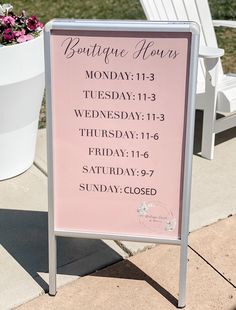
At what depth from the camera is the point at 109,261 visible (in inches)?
140

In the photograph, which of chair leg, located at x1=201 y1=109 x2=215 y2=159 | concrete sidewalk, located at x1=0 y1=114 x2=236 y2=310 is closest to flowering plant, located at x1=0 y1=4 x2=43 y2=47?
concrete sidewalk, located at x1=0 y1=114 x2=236 y2=310

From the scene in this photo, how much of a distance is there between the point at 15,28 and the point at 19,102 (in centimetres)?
48

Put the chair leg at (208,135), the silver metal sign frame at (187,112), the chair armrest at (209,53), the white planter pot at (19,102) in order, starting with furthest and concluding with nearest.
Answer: the chair leg at (208,135)
the chair armrest at (209,53)
the white planter pot at (19,102)
the silver metal sign frame at (187,112)

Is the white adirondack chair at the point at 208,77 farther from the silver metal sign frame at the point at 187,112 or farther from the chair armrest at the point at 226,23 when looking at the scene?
the silver metal sign frame at the point at 187,112

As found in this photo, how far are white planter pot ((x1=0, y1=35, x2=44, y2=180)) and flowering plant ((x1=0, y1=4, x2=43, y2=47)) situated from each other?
0.08m

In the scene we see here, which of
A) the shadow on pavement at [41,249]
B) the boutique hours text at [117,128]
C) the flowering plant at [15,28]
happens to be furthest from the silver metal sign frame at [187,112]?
the flowering plant at [15,28]

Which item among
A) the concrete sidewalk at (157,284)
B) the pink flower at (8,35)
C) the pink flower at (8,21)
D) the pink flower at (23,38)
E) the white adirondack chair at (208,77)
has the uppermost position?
the pink flower at (8,21)

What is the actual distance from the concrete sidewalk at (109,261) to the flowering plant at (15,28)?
3.25 feet

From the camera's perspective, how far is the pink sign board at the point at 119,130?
2.88 meters

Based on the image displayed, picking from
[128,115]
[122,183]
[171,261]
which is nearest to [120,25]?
[128,115]

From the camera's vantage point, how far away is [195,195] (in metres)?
4.22

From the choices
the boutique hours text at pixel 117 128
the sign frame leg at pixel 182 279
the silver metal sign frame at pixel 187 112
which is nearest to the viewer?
the silver metal sign frame at pixel 187 112

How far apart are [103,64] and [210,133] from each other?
1.90 m

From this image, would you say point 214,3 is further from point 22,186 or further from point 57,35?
point 57,35
